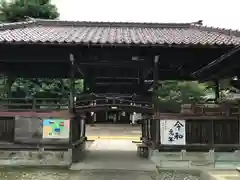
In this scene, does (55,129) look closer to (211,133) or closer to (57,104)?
(57,104)

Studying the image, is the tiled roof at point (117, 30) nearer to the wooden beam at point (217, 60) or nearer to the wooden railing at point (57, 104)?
the wooden beam at point (217, 60)

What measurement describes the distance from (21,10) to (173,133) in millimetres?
19590

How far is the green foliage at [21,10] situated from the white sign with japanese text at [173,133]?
18810 millimetres

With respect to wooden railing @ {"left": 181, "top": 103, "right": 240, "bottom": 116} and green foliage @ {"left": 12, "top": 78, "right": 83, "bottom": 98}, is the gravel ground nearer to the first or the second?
wooden railing @ {"left": 181, "top": 103, "right": 240, "bottom": 116}

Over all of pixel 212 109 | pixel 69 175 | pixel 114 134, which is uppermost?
pixel 212 109

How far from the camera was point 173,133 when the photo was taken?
36.4 ft

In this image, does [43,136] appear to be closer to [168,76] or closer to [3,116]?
[3,116]

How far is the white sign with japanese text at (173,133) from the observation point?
11.1 m

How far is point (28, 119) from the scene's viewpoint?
1114cm

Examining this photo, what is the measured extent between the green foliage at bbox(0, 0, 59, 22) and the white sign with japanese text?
18.8 metres

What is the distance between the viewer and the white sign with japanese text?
11.1 meters

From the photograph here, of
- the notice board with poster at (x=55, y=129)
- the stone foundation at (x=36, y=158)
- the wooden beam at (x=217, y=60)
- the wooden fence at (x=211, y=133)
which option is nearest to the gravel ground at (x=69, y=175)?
the stone foundation at (x=36, y=158)

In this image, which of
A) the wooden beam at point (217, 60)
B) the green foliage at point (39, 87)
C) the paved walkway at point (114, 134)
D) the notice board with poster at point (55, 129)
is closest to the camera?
the wooden beam at point (217, 60)

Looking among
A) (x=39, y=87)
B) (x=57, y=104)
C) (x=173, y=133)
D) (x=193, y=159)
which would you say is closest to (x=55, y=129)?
(x=57, y=104)
